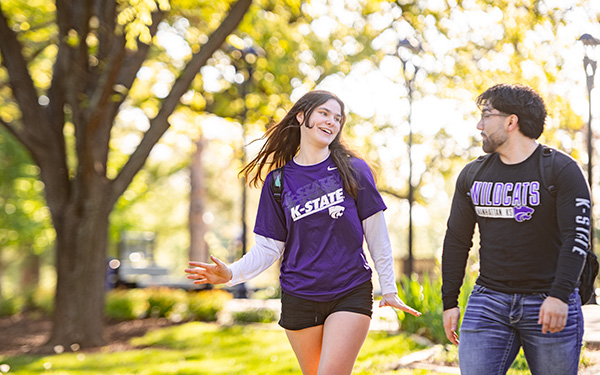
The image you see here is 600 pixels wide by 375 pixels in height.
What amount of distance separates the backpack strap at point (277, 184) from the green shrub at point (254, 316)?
413 inches

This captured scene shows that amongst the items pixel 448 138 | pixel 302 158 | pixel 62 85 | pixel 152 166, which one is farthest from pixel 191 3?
pixel 152 166

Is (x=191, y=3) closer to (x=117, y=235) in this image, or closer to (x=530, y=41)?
(x=530, y=41)

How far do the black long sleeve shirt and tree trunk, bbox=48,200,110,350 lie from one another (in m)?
9.53

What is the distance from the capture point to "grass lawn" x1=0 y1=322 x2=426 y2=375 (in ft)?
29.7

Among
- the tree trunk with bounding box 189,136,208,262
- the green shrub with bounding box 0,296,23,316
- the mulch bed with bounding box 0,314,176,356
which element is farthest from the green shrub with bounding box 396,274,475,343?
the tree trunk with bounding box 189,136,208,262

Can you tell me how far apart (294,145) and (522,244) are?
5.85ft

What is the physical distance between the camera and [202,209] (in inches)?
1174

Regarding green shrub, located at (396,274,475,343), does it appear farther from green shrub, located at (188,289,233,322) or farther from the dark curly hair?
the dark curly hair

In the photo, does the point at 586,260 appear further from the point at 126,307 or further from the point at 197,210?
the point at 197,210

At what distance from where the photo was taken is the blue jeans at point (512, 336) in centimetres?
339

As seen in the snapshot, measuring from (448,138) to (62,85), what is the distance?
17.6 metres

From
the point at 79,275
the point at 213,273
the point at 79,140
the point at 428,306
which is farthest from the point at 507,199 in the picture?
the point at 79,275

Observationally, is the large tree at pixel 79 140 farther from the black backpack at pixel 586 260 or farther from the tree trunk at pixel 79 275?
the black backpack at pixel 586 260

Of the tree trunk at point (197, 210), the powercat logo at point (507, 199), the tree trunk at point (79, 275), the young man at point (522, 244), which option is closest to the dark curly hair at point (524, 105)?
the young man at point (522, 244)
